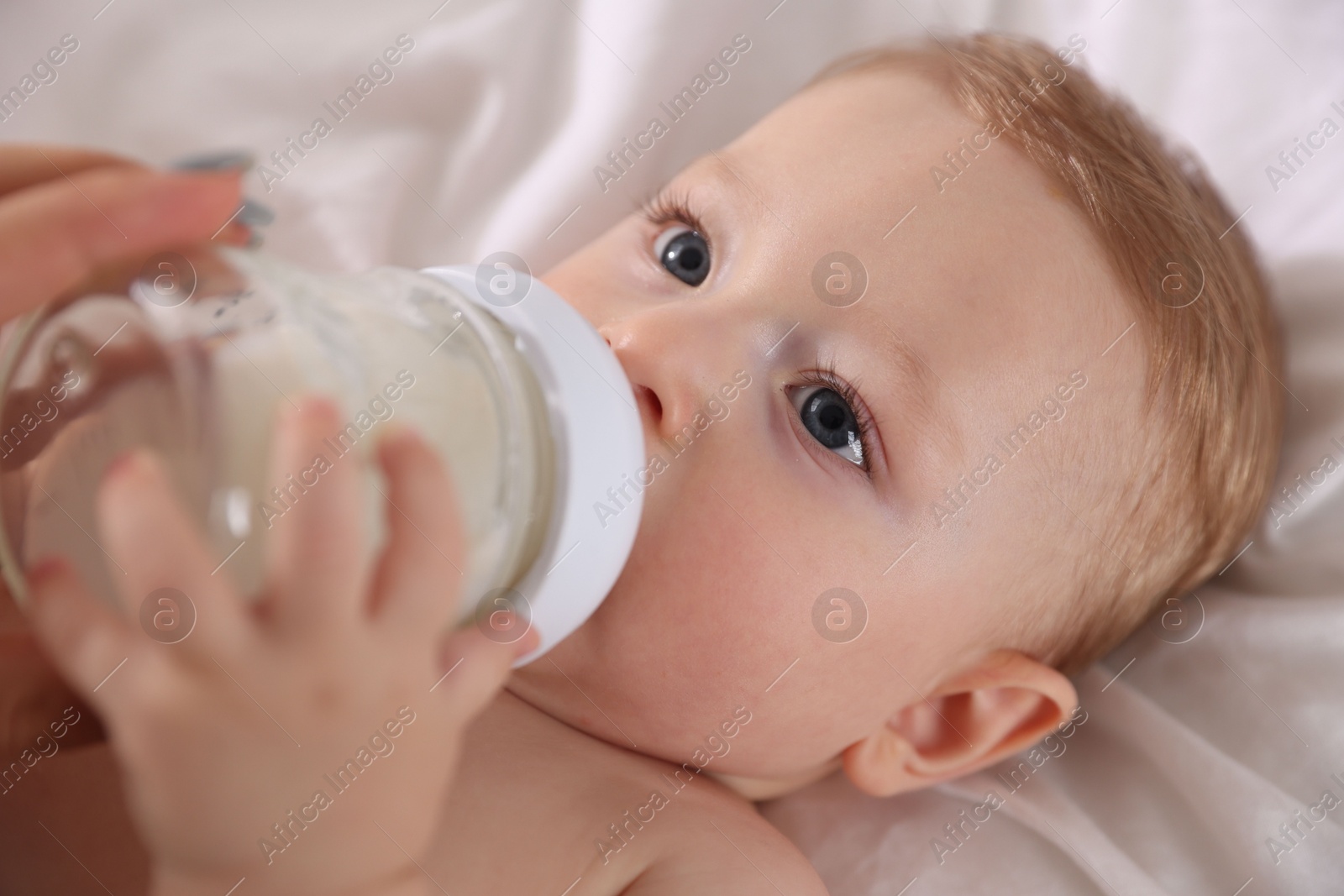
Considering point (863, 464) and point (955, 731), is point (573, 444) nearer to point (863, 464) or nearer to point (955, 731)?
point (863, 464)

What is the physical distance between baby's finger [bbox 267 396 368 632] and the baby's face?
35 centimetres

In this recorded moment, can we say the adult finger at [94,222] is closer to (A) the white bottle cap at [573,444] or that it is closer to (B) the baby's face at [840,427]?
(A) the white bottle cap at [573,444]

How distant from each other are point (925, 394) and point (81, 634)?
769mm

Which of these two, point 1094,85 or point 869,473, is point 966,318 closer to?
point 869,473

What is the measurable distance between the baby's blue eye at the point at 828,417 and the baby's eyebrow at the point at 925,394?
0.05 metres

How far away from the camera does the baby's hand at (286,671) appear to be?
2.05 ft

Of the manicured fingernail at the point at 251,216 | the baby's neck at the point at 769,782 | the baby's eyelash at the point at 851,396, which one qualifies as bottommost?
the baby's neck at the point at 769,782

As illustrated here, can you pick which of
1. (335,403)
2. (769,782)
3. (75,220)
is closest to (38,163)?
(75,220)

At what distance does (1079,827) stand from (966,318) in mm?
682

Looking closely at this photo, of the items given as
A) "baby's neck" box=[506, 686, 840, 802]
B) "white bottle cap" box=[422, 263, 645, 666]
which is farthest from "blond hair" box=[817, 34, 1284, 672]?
"white bottle cap" box=[422, 263, 645, 666]

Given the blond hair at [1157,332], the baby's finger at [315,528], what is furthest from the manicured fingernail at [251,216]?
the blond hair at [1157,332]

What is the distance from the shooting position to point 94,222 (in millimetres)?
825

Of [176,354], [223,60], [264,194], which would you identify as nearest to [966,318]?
[176,354]

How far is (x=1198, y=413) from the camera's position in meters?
1.19
